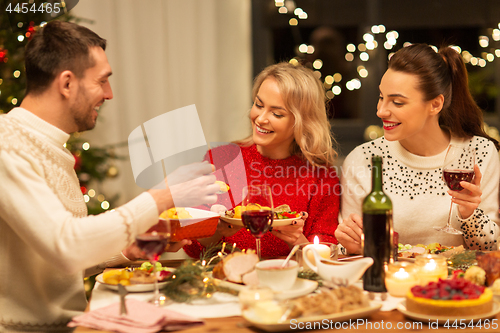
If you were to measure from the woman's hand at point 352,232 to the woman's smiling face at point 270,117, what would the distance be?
0.68 metres

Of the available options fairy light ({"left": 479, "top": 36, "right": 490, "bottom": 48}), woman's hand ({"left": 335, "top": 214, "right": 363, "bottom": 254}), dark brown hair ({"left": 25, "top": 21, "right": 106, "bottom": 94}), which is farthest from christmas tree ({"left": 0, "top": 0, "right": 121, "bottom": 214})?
fairy light ({"left": 479, "top": 36, "right": 490, "bottom": 48})

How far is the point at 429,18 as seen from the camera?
3.90 meters

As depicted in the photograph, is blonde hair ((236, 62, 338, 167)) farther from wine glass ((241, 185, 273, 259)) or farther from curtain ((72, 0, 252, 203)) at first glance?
→ curtain ((72, 0, 252, 203))

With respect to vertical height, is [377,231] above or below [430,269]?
above

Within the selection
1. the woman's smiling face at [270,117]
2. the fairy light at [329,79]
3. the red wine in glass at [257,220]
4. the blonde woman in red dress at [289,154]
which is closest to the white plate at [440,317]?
the red wine in glass at [257,220]

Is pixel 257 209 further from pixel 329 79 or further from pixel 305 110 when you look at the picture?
pixel 329 79

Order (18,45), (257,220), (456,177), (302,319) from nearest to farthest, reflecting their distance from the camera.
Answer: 1. (302,319)
2. (257,220)
3. (456,177)
4. (18,45)

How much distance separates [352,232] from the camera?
1.71 meters

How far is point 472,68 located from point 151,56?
2.68m

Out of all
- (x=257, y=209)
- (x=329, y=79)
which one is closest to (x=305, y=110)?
(x=257, y=209)

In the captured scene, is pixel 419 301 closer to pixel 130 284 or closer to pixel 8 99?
pixel 130 284

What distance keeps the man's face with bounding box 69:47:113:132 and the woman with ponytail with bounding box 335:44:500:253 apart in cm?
121

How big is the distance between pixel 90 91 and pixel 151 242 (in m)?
0.62

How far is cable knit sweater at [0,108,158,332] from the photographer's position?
1224 mm
